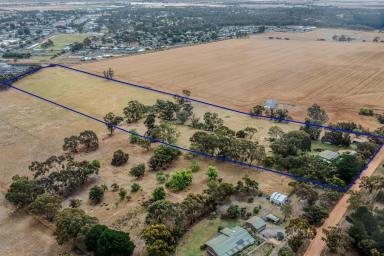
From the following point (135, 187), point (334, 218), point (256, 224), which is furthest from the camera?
point (135, 187)

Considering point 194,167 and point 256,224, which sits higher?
point 256,224

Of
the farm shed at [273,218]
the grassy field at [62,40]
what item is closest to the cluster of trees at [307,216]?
the farm shed at [273,218]

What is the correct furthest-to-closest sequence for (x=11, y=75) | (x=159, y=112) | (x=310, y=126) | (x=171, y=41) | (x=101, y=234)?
(x=171, y=41)
(x=11, y=75)
(x=159, y=112)
(x=310, y=126)
(x=101, y=234)

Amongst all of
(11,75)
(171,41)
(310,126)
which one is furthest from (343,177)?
(171,41)

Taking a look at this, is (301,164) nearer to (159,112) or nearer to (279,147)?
(279,147)

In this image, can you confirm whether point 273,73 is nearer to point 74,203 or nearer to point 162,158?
point 162,158

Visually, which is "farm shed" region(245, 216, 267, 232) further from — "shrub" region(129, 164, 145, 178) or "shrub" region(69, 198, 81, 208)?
"shrub" region(69, 198, 81, 208)

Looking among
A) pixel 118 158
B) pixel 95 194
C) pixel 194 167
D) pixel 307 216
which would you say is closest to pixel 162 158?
pixel 194 167

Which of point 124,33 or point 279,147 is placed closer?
point 279,147
